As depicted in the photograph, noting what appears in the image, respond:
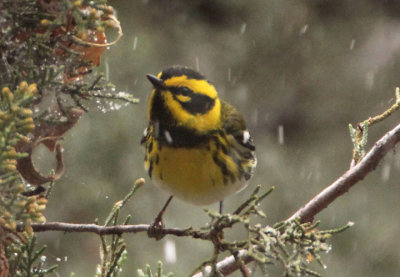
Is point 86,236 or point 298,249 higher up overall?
point 86,236

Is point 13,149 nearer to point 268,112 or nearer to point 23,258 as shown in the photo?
point 23,258

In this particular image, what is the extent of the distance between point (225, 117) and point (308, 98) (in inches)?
171

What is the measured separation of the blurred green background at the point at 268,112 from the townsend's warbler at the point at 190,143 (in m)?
2.15

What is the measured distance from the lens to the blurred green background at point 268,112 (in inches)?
195

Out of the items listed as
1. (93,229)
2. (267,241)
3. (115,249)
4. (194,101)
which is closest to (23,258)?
(93,229)

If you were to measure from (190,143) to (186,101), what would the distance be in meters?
0.17

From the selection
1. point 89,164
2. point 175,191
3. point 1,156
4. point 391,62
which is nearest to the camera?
point 1,156

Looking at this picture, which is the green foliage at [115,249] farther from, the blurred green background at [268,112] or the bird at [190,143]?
the blurred green background at [268,112]

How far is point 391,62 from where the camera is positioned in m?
6.96

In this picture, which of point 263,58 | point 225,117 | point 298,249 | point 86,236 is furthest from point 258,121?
point 298,249

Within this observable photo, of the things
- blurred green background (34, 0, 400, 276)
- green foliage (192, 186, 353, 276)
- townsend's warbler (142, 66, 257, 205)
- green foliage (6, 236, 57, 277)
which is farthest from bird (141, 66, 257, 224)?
blurred green background (34, 0, 400, 276)

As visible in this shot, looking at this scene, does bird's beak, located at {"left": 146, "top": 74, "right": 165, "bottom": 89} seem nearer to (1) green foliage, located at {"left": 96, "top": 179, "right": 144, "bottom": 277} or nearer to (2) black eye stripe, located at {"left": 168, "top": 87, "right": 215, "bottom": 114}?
(2) black eye stripe, located at {"left": 168, "top": 87, "right": 215, "bottom": 114}

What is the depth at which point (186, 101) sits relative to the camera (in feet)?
8.12

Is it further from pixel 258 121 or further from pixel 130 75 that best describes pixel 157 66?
pixel 258 121
